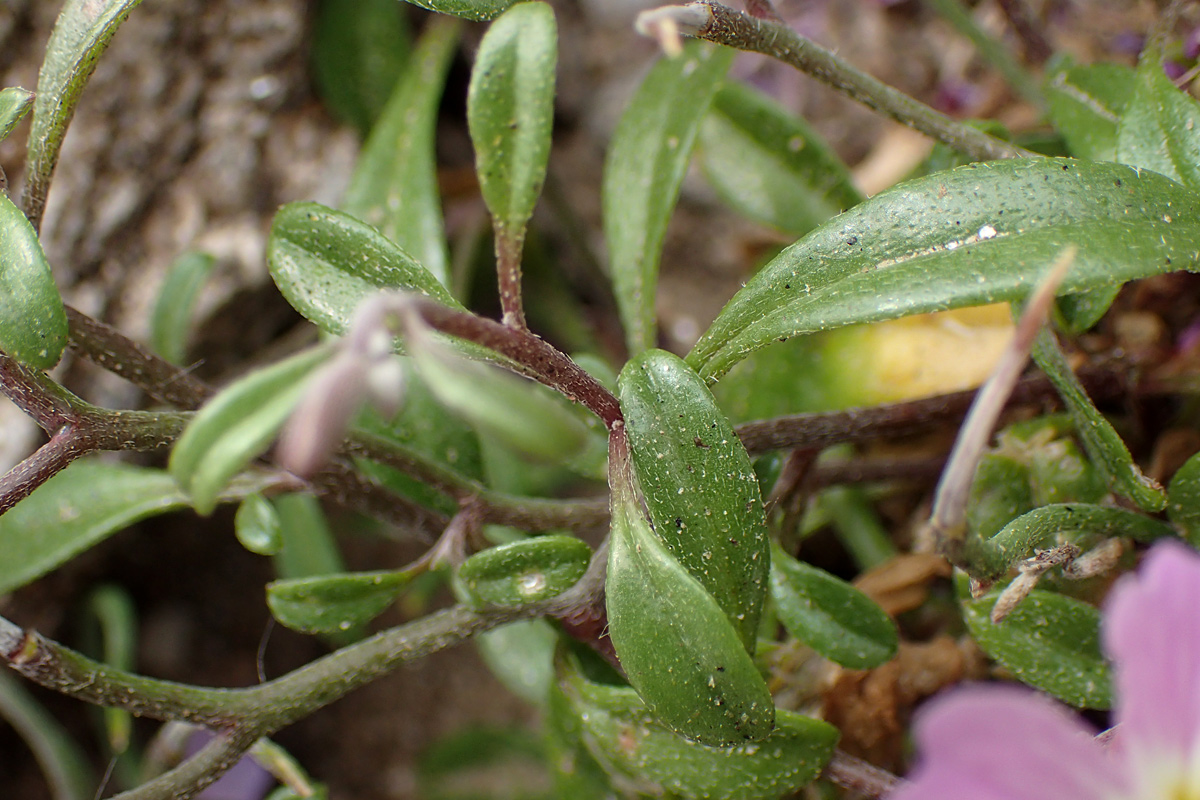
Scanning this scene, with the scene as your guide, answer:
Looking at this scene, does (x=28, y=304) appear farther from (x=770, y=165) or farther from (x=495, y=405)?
(x=770, y=165)

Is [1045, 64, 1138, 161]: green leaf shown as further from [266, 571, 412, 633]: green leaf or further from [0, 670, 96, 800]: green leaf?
[0, 670, 96, 800]: green leaf

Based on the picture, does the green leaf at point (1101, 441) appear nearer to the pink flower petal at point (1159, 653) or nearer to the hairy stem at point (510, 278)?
the pink flower petal at point (1159, 653)

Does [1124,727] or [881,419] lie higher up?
[881,419]

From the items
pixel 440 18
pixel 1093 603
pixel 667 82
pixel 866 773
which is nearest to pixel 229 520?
pixel 440 18

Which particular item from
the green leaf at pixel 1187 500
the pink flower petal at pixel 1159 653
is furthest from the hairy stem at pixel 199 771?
the green leaf at pixel 1187 500

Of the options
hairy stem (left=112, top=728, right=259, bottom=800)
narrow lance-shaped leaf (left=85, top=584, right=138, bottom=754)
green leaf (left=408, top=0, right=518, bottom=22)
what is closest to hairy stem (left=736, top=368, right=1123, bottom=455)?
green leaf (left=408, top=0, right=518, bottom=22)

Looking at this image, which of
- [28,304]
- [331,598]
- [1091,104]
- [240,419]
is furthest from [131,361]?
[1091,104]
